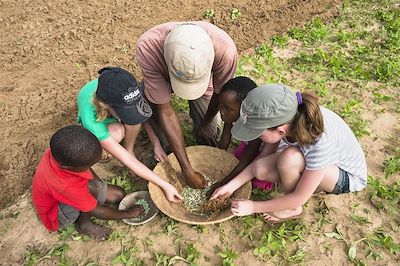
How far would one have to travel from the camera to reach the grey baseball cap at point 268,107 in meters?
2.01

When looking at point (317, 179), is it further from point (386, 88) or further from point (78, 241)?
point (386, 88)

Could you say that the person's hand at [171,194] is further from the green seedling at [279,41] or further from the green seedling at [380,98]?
the green seedling at [279,41]

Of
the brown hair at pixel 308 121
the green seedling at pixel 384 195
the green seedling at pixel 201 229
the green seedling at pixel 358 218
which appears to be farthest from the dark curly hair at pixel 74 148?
the green seedling at pixel 384 195

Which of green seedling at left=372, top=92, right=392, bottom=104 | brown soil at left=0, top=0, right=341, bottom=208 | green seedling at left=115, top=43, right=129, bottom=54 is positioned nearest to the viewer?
brown soil at left=0, top=0, right=341, bottom=208

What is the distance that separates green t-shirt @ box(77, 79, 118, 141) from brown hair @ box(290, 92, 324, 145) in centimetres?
122

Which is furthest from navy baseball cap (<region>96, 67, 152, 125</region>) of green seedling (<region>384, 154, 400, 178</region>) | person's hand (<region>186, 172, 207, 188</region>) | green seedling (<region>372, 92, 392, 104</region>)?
green seedling (<region>372, 92, 392, 104</region>)

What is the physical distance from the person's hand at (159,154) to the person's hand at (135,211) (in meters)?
0.39

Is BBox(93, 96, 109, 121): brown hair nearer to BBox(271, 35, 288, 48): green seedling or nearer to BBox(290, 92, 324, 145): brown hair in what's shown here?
BBox(290, 92, 324, 145): brown hair

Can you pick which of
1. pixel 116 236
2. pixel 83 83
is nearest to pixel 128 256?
pixel 116 236

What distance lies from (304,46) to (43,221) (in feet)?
10.1

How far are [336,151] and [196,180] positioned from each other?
0.97 m

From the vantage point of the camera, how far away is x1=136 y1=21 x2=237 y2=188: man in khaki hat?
2.19m

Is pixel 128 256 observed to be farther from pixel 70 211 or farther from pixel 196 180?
pixel 196 180

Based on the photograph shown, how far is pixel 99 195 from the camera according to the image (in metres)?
2.55
